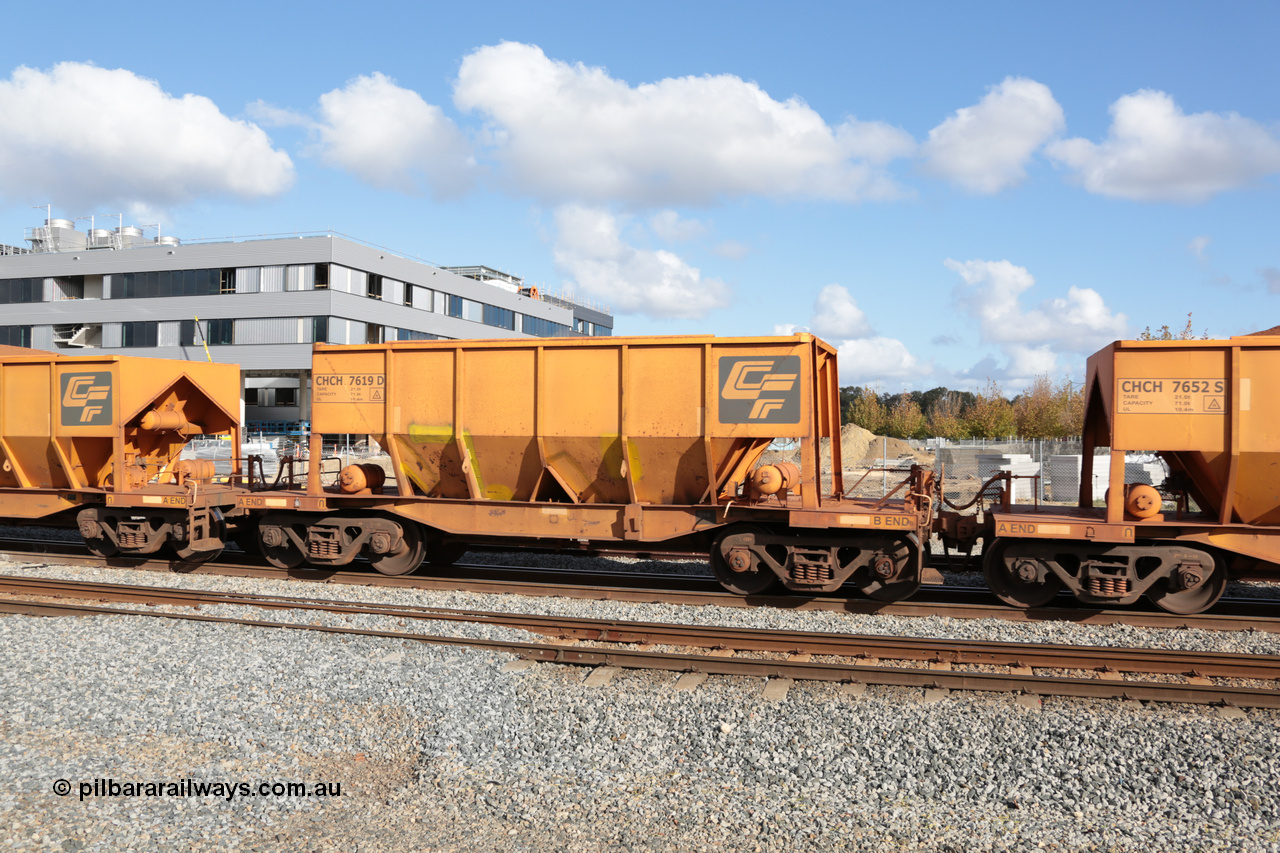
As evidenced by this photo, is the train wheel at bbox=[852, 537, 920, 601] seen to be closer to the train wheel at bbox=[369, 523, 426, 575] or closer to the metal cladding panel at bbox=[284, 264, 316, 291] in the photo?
the train wheel at bbox=[369, 523, 426, 575]

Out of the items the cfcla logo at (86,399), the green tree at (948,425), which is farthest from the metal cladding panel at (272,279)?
the green tree at (948,425)

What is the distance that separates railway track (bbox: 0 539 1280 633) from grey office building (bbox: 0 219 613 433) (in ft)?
117

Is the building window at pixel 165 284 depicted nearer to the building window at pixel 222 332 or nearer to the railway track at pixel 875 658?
A: the building window at pixel 222 332

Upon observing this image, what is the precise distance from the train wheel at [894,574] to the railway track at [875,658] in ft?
5.51

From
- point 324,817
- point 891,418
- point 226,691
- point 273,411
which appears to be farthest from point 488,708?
point 891,418

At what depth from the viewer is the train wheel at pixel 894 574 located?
31.9 ft

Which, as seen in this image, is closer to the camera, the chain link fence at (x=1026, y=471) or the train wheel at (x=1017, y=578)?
the train wheel at (x=1017, y=578)

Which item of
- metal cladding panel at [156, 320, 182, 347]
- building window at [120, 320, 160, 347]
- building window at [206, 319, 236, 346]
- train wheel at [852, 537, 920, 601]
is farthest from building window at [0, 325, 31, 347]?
train wheel at [852, 537, 920, 601]

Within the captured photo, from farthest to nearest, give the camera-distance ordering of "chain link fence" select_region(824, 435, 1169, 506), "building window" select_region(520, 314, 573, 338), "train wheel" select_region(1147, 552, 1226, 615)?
1. "building window" select_region(520, 314, 573, 338)
2. "chain link fence" select_region(824, 435, 1169, 506)
3. "train wheel" select_region(1147, 552, 1226, 615)

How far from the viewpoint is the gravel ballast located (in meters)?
4.78

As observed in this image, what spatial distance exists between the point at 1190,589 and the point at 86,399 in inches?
621

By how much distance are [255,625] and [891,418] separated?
6240cm

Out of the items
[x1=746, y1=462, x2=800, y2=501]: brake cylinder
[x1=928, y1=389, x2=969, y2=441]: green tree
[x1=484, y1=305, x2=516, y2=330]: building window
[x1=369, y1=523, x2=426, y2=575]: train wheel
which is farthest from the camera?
[x1=484, y1=305, x2=516, y2=330]: building window

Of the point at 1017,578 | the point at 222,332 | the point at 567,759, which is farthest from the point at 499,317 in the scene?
the point at 567,759
